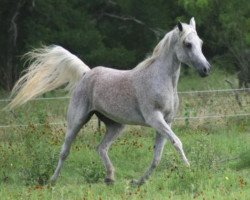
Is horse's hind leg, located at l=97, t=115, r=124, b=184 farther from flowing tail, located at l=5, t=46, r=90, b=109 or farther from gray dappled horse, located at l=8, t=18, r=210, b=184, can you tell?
flowing tail, located at l=5, t=46, r=90, b=109

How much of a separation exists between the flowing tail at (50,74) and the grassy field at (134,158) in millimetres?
771

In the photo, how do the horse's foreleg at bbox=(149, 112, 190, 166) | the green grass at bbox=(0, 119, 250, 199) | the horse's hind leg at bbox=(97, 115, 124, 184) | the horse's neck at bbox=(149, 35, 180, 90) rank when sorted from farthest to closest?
the horse's hind leg at bbox=(97, 115, 124, 184)
the horse's neck at bbox=(149, 35, 180, 90)
the horse's foreleg at bbox=(149, 112, 190, 166)
the green grass at bbox=(0, 119, 250, 199)

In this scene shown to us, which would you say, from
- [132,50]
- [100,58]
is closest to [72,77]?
[100,58]

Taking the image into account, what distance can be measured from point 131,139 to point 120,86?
3.91m

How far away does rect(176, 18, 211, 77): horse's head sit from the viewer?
9.41 meters

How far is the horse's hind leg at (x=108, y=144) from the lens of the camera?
408 inches

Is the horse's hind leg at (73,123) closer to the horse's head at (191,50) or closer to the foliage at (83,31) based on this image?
the horse's head at (191,50)

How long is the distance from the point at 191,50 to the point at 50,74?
264cm

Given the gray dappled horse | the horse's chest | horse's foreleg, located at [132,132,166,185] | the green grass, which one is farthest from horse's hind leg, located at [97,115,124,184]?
the horse's chest

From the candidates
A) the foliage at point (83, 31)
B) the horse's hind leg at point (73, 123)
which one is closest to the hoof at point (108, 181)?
the horse's hind leg at point (73, 123)

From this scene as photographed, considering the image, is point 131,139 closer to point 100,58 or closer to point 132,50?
point 100,58

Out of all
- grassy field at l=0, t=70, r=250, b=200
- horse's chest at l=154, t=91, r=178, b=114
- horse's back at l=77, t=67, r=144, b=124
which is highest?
horse's chest at l=154, t=91, r=178, b=114

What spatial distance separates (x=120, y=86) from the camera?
10.2m

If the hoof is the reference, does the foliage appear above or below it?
below
